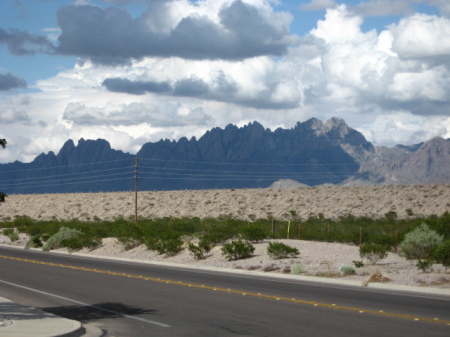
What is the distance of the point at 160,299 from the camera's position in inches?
698

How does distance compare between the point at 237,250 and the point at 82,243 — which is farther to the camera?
the point at 82,243

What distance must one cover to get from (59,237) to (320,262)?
20.9 m

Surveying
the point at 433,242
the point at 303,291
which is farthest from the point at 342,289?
the point at 433,242

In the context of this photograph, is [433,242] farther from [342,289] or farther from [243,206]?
[243,206]

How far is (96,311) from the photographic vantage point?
51.1ft

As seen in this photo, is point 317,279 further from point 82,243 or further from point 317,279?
point 82,243

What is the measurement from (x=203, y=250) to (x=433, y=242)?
1119 cm

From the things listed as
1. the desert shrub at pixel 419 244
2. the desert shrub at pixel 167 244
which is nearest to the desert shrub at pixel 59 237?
the desert shrub at pixel 167 244

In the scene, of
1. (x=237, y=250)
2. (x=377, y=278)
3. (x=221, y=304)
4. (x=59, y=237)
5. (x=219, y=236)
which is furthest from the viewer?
(x=59, y=237)

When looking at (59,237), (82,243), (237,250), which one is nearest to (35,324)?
(237,250)

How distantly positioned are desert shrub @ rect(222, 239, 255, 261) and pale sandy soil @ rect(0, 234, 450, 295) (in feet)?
1.03

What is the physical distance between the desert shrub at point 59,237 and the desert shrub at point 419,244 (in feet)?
76.9

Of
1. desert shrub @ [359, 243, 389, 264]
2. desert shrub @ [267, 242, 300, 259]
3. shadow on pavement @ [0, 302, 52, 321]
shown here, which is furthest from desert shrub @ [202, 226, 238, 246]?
shadow on pavement @ [0, 302, 52, 321]

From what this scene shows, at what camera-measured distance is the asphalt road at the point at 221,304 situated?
13156 millimetres
